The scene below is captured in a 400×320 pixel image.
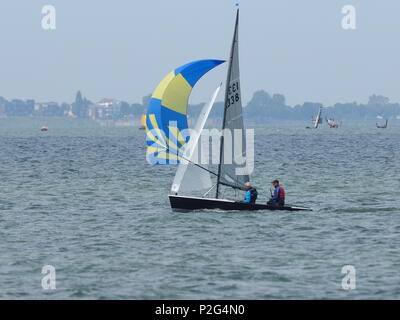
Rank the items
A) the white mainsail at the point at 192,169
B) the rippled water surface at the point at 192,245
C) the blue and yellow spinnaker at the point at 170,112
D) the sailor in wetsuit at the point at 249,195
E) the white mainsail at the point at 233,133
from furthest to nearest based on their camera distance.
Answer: the white mainsail at the point at 233,133, the sailor in wetsuit at the point at 249,195, the white mainsail at the point at 192,169, the blue and yellow spinnaker at the point at 170,112, the rippled water surface at the point at 192,245

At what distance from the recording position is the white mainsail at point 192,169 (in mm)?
35625

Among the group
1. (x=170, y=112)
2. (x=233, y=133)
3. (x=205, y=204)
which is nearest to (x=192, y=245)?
(x=205, y=204)

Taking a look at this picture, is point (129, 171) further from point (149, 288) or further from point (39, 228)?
point (149, 288)

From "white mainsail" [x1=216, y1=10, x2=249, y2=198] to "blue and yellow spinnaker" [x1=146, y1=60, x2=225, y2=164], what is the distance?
56.7 inches

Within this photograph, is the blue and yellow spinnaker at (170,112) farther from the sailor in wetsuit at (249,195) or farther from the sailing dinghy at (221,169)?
the sailor in wetsuit at (249,195)

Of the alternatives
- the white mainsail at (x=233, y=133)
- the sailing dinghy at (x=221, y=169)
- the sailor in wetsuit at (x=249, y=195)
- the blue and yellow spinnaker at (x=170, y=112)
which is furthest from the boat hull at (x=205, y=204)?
the blue and yellow spinnaker at (x=170, y=112)

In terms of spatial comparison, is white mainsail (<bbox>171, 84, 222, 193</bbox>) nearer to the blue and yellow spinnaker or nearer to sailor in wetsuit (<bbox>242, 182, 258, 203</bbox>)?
the blue and yellow spinnaker

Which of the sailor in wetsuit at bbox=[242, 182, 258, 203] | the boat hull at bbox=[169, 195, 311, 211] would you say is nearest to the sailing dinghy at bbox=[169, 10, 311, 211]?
the boat hull at bbox=[169, 195, 311, 211]

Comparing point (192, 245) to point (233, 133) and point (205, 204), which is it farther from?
point (233, 133)

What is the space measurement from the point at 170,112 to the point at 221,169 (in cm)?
376
